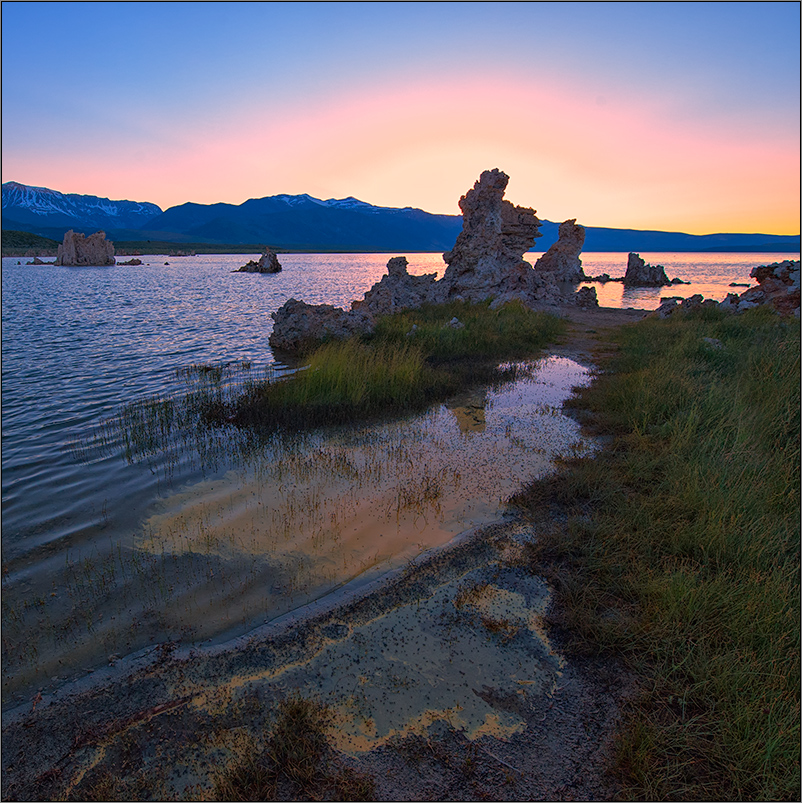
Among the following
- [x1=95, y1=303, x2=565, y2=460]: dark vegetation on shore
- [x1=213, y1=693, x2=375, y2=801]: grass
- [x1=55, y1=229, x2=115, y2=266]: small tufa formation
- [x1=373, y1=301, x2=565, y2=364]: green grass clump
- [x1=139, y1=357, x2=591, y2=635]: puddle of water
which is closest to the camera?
[x1=213, y1=693, x2=375, y2=801]: grass

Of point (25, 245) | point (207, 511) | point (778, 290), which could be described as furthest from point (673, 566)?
point (25, 245)

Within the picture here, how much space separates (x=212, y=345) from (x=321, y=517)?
1594cm

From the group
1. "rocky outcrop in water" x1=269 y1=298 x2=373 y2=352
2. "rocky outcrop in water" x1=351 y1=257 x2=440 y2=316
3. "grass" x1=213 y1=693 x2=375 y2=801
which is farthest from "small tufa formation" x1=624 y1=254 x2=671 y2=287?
"grass" x1=213 y1=693 x2=375 y2=801

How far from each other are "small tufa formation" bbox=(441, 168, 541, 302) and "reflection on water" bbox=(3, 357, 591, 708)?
20438 millimetres

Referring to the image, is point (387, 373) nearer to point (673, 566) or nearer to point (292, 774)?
point (673, 566)

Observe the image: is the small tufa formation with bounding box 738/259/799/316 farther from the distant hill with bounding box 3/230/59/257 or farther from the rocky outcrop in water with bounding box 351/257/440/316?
the distant hill with bounding box 3/230/59/257

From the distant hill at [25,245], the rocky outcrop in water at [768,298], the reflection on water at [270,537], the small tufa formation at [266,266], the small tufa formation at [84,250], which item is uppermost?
the distant hill at [25,245]

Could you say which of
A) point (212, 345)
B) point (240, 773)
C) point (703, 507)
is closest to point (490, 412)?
point (703, 507)

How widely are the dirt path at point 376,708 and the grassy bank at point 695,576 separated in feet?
1.10

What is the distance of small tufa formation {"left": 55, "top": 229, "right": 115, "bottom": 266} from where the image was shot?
297 feet

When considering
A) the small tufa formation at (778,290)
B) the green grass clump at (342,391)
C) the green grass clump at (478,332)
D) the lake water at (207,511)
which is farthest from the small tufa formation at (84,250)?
the small tufa formation at (778,290)

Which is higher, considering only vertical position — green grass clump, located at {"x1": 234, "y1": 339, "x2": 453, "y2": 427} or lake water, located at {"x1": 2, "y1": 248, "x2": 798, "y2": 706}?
green grass clump, located at {"x1": 234, "y1": 339, "x2": 453, "y2": 427}

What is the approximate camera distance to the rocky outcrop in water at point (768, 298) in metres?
23.2

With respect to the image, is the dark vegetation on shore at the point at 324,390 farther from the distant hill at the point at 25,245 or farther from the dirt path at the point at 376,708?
the distant hill at the point at 25,245
